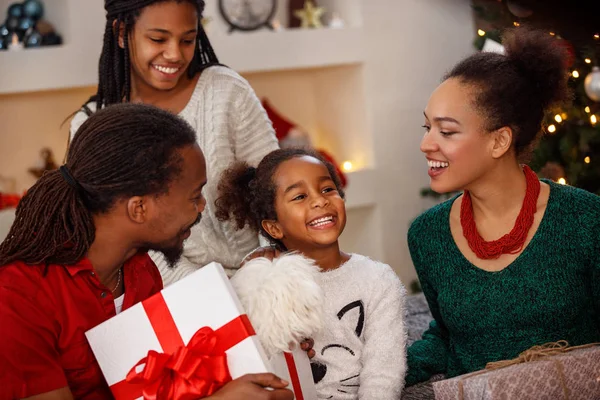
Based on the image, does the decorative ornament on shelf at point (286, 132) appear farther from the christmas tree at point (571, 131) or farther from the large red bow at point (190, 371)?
the large red bow at point (190, 371)

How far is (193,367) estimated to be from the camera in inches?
62.7

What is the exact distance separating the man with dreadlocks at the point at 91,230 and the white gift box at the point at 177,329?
5 cm

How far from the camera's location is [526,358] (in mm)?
1763

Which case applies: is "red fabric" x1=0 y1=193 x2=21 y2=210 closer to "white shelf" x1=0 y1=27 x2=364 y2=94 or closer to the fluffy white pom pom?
"white shelf" x1=0 y1=27 x2=364 y2=94

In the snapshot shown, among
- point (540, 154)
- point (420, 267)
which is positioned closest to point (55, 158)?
point (540, 154)

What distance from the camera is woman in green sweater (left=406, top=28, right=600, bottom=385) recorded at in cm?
197

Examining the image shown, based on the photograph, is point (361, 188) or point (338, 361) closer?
point (338, 361)

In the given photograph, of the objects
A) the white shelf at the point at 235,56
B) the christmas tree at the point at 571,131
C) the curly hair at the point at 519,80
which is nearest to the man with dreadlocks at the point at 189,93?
the curly hair at the point at 519,80

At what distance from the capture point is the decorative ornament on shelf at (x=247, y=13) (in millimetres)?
4730

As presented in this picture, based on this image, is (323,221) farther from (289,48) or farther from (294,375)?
(289,48)

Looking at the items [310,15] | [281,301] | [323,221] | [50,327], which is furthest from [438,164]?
[310,15]

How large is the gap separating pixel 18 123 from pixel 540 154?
2779 millimetres

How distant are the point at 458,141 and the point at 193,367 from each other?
844mm

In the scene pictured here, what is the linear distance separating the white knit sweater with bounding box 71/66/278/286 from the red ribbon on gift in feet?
2.40
